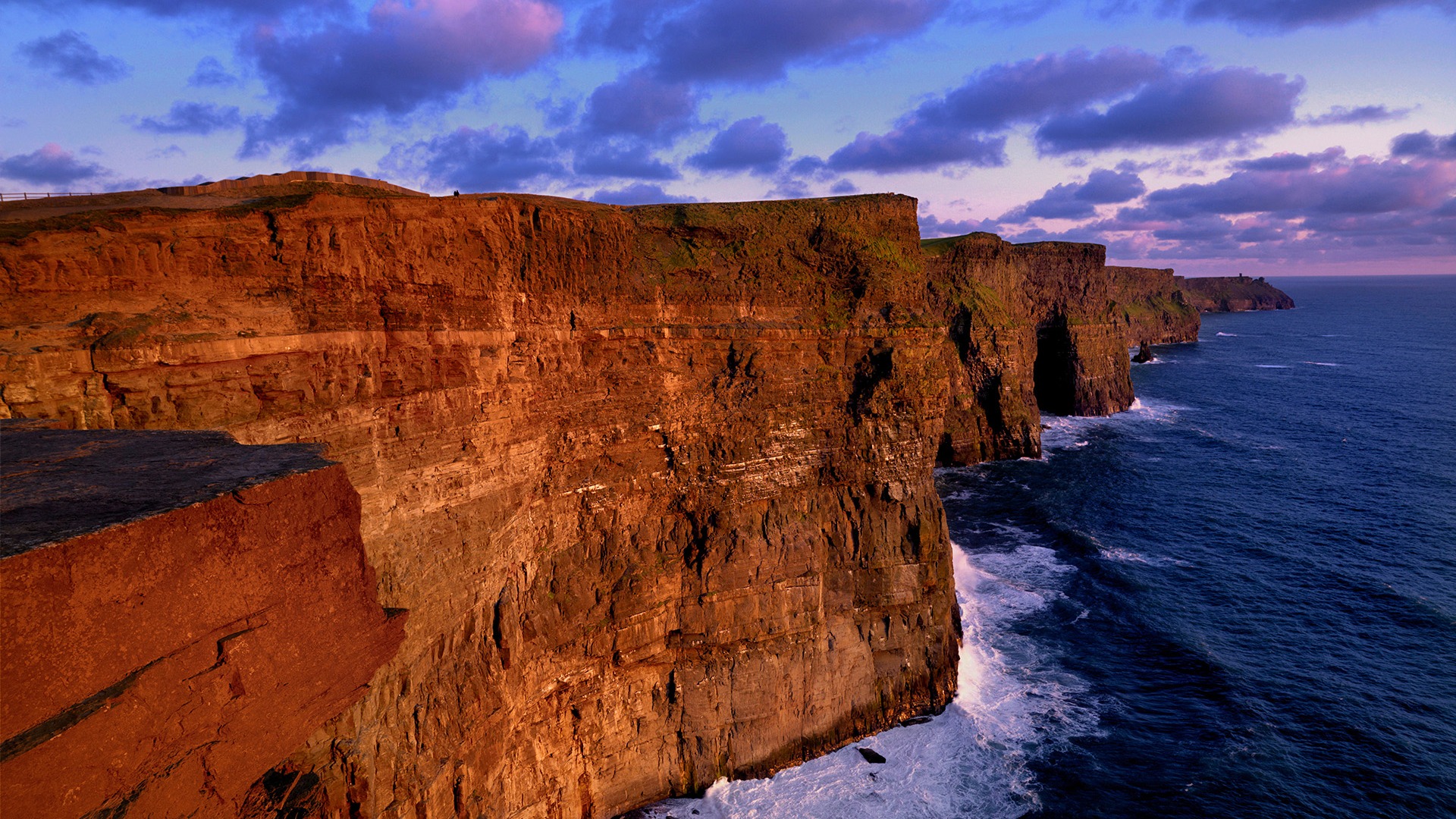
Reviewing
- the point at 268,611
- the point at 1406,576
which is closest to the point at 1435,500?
the point at 1406,576

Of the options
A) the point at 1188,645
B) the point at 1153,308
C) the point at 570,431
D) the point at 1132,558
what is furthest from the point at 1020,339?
the point at 1153,308

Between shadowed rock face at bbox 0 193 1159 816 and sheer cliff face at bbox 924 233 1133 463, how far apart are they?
1277 inches

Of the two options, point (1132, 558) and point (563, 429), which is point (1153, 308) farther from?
point (563, 429)

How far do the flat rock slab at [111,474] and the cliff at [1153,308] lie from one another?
14164 cm

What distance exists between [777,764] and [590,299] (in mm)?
15743

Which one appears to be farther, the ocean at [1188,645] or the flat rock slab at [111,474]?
the ocean at [1188,645]

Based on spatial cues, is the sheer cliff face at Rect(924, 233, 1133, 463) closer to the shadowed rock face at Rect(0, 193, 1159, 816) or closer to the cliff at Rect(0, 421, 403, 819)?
the shadowed rock face at Rect(0, 193, 1159, 816)

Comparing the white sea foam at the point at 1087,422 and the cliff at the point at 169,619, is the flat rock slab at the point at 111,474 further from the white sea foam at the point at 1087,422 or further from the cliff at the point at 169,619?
the white sea foam at the point at 1087,422

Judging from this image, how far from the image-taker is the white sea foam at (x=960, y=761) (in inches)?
789

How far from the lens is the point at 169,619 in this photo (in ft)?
13.6

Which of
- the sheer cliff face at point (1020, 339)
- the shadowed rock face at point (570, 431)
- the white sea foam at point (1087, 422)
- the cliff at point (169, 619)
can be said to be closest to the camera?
the cliff at point (169, 619)

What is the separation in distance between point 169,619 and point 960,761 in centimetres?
2374

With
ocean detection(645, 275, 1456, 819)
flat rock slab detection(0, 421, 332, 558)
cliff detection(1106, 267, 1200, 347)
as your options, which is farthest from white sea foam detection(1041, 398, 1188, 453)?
flat rock slab detection(0, 421, 332, 558)

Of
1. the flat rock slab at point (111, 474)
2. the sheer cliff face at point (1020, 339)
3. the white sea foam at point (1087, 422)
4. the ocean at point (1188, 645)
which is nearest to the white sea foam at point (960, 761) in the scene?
the ocean at point (1188, 645)
